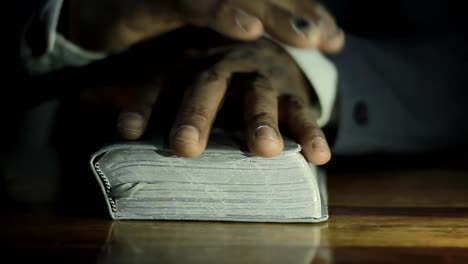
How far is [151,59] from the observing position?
2.85ft

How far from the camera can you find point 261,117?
59 cm

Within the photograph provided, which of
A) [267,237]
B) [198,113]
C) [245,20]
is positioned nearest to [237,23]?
[245,20]

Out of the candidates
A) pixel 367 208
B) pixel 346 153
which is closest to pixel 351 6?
pixel 346 153

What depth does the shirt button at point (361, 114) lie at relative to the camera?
903 mm

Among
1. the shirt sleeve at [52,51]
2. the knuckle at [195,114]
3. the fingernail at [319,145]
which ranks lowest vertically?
the shirt sleeve at [52,51]

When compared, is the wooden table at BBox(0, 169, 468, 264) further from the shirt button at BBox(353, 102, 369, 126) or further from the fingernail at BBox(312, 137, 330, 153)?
the shirt button at BBox(353, 102, 369, 126)

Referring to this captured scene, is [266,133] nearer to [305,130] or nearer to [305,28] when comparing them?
[305,130]

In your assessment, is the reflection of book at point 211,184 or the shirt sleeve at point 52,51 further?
the shirt sleeve at point 52,51

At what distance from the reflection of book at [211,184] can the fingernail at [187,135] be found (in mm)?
17

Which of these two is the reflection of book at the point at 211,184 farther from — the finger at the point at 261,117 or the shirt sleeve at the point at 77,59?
the shirt sleeve at the point at 77,59

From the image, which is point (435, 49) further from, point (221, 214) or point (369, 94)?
point (221, 214)

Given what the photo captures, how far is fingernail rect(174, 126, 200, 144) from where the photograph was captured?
21.6 inches

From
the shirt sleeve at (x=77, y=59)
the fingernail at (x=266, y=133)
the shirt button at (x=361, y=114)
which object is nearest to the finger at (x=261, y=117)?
the fingernail at (x=266, y=133)

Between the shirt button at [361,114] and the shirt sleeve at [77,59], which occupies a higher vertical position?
the shirt sleeve at [77,59]
